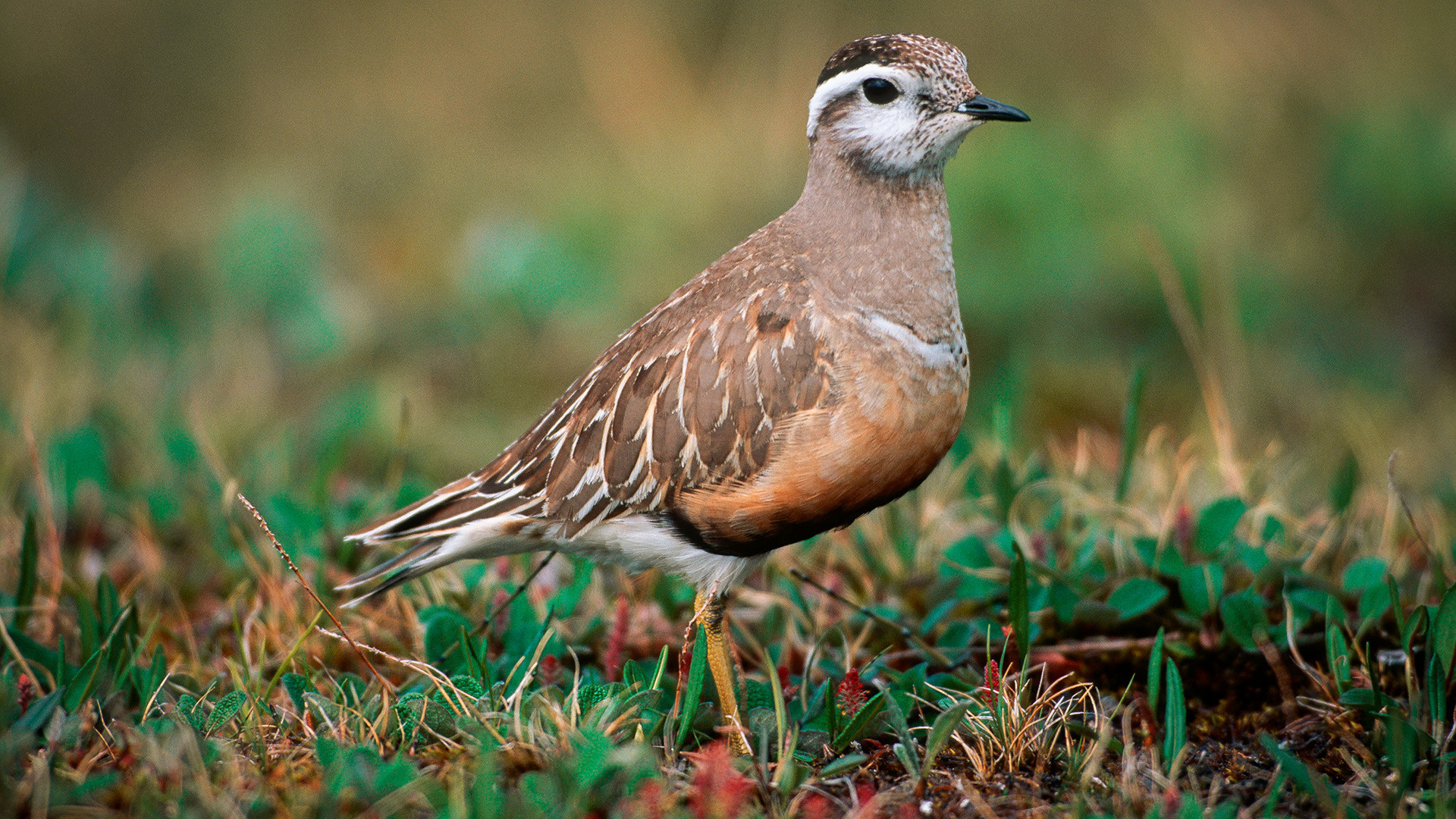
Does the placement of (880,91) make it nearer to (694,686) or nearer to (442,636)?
(694,686)

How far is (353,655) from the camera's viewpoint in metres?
3.91

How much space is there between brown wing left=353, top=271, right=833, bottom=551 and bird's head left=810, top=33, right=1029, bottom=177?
53 centimetres

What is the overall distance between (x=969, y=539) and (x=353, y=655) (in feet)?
7.00

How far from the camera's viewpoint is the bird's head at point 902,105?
138 inches

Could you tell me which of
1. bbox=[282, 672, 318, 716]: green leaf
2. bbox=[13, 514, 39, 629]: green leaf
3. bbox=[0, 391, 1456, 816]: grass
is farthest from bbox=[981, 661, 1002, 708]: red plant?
bbox=[13, 514, 39, 629]: green leaf

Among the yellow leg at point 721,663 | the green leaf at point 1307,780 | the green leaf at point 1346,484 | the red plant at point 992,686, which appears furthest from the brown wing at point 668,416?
the green leaf at point 1346,484

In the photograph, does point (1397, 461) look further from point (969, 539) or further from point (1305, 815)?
point (1305, 815)

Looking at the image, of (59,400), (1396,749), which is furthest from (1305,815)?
(59,400)

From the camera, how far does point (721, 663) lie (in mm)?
3439

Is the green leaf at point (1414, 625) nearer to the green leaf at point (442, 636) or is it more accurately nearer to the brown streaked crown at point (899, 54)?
the brown streaked crown at point (899, 54)

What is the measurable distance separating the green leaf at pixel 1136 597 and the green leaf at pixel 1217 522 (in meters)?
0.33

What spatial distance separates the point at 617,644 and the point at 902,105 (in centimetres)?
189

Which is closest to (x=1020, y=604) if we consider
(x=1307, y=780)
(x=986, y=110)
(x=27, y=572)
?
(x=1307, y=780)

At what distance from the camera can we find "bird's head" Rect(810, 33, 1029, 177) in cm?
351
